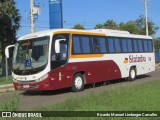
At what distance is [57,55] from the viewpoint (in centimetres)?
1794

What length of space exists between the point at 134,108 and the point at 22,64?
8.90 meters

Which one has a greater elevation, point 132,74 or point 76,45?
point 76,45

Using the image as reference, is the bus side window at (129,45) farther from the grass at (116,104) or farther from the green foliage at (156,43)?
the green foliage at (156,43)

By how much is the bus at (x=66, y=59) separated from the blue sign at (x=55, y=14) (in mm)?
8696

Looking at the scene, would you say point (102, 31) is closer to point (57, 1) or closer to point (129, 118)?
point (57, 1)

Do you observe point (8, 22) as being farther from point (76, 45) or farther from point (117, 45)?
point (76, 45)

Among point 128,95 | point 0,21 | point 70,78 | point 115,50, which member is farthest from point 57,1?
point 128,95

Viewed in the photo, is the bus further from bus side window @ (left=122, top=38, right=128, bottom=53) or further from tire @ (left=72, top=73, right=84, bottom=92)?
bus side window @ (left=122, top=38, right=128, bottom=53)

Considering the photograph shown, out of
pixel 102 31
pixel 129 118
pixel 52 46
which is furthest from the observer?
pixel 102 31

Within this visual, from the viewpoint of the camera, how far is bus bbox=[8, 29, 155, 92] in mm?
17578

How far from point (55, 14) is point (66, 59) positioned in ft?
46.4

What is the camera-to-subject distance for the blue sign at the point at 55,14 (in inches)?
1246

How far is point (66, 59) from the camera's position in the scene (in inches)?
727

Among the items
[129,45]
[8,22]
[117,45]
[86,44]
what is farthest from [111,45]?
[8,22]
